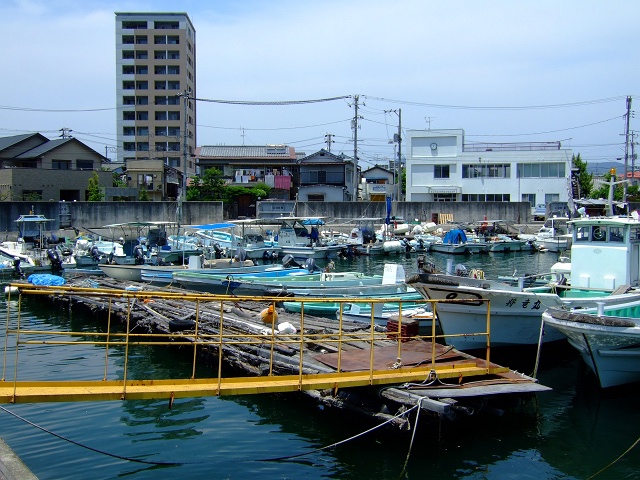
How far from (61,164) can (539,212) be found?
146 ft

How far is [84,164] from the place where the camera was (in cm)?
5969

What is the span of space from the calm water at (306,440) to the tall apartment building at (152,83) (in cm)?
6034

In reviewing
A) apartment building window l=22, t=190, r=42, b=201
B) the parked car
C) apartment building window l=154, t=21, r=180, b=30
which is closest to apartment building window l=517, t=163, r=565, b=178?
the parked car

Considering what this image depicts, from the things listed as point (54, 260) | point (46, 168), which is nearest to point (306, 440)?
point (54, 260)

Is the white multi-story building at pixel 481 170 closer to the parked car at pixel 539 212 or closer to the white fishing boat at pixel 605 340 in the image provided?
the parked car at pixel 539 212

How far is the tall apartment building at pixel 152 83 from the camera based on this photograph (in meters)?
70.9

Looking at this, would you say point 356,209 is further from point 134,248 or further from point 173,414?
point 173,414

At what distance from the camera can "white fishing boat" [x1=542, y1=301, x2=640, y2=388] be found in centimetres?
1281

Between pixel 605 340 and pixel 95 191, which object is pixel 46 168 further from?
pixel 605 340

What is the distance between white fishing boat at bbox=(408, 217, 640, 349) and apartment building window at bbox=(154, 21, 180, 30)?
6297cm

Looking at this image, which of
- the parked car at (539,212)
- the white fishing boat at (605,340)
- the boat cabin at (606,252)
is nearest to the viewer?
the white fishing boat at (605,340)

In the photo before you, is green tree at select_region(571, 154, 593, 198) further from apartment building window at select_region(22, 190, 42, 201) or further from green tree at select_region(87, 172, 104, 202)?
apartment building window at select_region(22, 190, 42, 201)

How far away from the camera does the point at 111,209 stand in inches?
1884

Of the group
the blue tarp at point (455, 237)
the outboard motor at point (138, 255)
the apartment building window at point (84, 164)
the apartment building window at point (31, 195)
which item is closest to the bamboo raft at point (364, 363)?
the outboard motor at point (138, 255)
